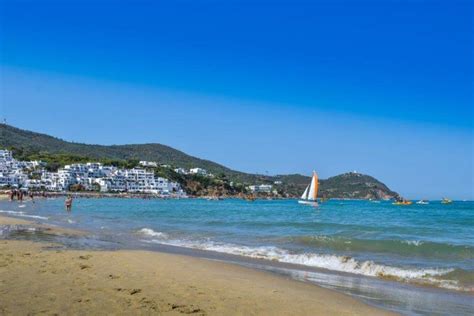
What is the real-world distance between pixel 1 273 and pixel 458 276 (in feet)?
38.7

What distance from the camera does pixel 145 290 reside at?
25.9 feet

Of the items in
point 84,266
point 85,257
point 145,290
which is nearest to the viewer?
point 145,290

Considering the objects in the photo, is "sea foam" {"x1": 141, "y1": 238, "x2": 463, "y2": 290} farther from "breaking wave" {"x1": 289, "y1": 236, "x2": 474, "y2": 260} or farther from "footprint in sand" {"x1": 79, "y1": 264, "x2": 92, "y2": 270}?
"footprint in sand" {"x1": 79, "y1": 264, "x2": 92, "y2": 270}

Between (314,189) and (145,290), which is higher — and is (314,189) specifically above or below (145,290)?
above

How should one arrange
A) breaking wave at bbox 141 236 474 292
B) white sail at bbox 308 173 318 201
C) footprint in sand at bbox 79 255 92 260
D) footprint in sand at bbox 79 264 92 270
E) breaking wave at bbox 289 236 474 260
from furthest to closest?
white sail at bbox 308 173 318 201 → breaking wave at bbox 289 236 474 260 → breaking wave at bbox 141 236 474 292 → footprint in sand at bbox 79 255 92 260 → footprint in sand at bbox 79 264 92 270

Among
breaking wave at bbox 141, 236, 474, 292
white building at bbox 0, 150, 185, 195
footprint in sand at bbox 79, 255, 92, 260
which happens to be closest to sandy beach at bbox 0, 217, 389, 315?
footprint in sand at bbox 79, 255, 92, 260

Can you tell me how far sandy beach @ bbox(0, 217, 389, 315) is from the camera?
662 cm

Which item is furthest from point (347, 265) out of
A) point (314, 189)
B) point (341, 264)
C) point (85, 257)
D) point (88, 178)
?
point (88, 178)

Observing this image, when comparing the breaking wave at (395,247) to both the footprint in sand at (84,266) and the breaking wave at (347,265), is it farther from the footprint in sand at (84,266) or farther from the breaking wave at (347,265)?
the footprint in sand at (84,266)

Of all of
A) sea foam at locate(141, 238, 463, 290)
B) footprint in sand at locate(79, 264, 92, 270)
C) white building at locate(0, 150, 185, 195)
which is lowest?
sea foam at locate(141, 238, 463, 290)

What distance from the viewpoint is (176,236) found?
23203 millimetres

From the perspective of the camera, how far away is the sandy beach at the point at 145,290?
6.62 m

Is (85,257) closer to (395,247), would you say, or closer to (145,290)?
(145,290)

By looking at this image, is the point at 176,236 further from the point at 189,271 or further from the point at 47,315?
the point at 47,315
